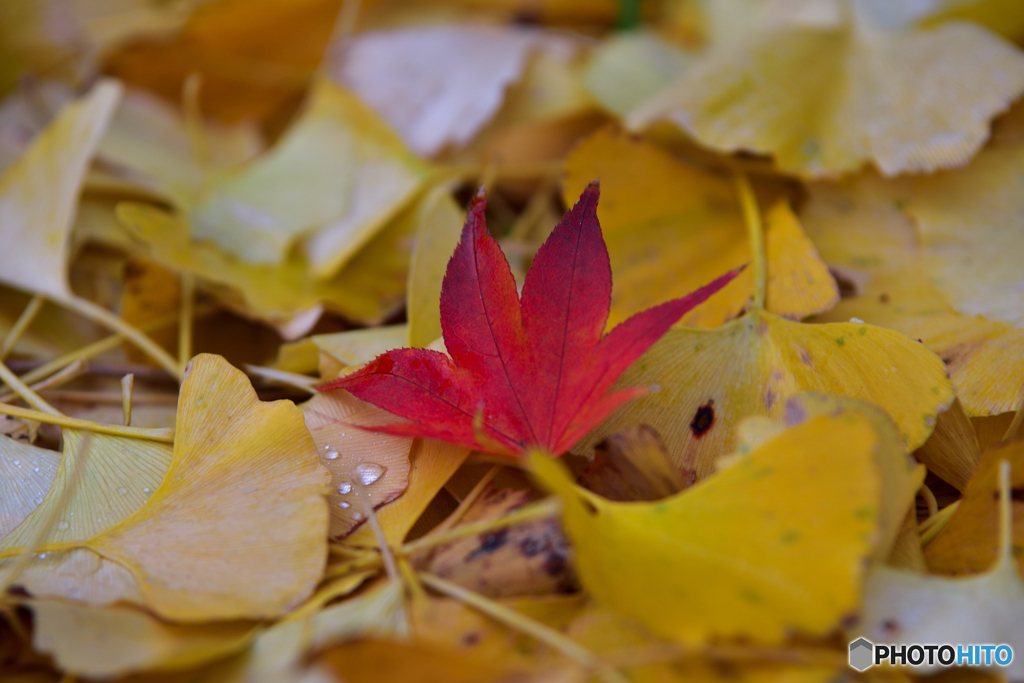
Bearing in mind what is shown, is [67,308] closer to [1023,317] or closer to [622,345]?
[622,345]

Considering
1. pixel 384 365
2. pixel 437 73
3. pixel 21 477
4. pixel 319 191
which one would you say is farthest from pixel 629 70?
pixel 21 477

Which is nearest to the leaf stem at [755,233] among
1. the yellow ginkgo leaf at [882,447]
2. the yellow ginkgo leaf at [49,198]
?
the yellow ginkgo leaf at [882,447]

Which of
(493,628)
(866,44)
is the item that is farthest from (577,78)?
(493,628)

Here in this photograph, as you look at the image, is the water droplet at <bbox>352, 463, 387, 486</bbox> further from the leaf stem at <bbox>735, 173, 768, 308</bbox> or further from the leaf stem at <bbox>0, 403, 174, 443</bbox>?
the leaf stem at <bbox>735, 173, 768, 308</bbox>

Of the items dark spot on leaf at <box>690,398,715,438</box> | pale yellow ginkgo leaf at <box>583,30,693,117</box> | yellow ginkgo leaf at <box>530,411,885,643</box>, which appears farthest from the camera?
pale yellow ginkgo leaf at <box>583,30,693,117</box>

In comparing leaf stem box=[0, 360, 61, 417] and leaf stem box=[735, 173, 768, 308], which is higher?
leaf stem box=[0, 360, 61, 417]

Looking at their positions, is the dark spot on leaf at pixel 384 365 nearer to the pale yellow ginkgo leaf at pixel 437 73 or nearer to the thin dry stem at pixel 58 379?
the thin dry stem at pixel 58 379

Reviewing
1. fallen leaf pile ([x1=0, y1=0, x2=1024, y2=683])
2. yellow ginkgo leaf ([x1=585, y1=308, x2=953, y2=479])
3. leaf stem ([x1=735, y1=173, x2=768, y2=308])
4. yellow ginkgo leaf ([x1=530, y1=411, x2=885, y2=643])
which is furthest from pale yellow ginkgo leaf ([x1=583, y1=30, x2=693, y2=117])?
yellow ginkgo leaf ([x1=530, y1=411, x2=885, y2=643])
